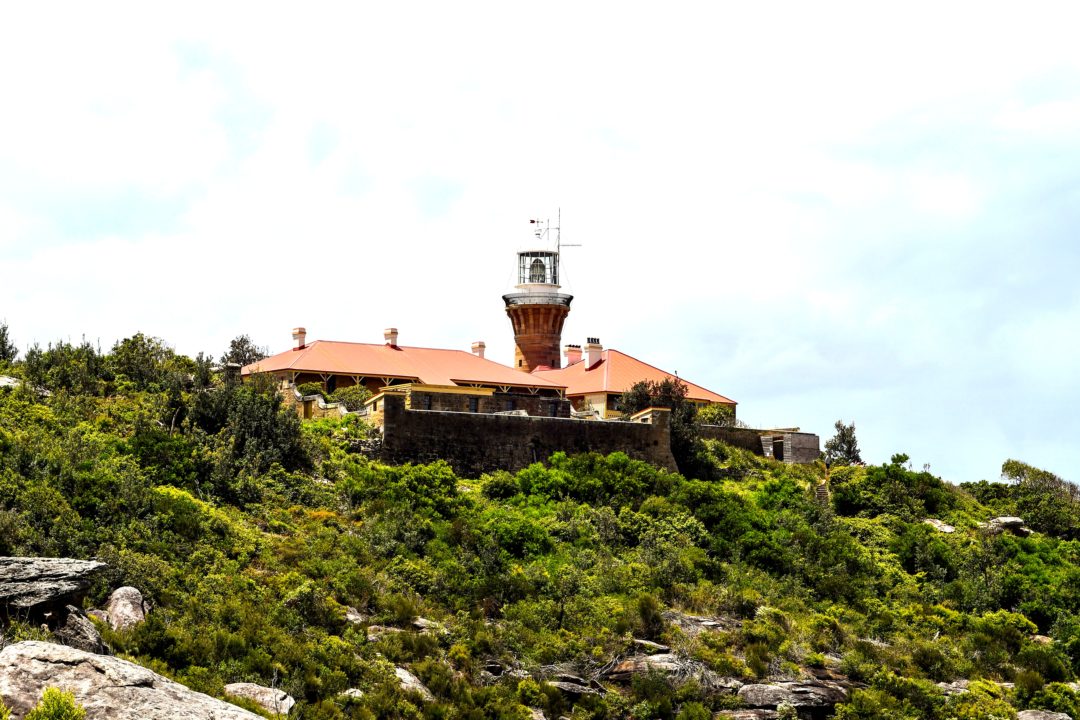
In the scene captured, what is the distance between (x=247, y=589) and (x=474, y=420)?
11464 millimetres

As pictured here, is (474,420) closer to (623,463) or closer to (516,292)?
(623,463)

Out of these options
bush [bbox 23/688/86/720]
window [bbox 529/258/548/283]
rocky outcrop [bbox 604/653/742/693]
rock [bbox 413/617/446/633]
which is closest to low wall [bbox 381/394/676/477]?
rock [bbox 413/617/446/633]

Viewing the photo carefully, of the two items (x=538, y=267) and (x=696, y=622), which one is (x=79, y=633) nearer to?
(x=696, y=622)

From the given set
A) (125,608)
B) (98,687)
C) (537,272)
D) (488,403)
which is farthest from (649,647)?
(537,272)

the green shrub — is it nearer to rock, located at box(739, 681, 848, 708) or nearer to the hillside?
the hillside

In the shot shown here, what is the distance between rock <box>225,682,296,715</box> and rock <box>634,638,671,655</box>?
7.75m

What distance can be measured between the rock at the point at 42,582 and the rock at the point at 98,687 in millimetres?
3533

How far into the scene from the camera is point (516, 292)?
2178 inches

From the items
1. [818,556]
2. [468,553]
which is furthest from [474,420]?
[818,556]

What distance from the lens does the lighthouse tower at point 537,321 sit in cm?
5475

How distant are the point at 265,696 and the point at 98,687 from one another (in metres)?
4.88

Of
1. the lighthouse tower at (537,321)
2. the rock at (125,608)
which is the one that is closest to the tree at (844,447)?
the lighthouse tower at (537,321)

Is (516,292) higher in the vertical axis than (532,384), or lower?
higher

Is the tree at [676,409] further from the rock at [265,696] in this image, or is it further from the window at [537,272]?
the rock at [265,696]
